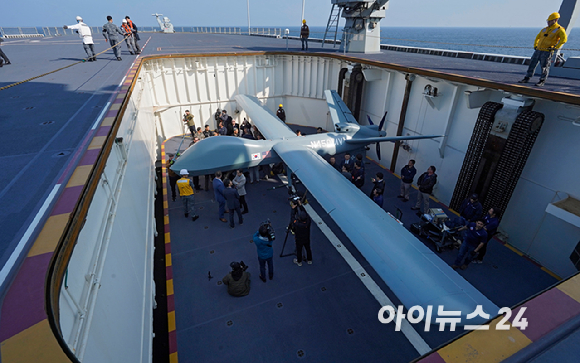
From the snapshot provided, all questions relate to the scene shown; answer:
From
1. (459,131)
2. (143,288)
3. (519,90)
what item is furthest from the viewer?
(459,131)

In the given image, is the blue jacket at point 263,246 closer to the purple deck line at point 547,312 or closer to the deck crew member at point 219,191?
the deck crew member at point 219,191

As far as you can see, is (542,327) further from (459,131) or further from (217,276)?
(459,131)

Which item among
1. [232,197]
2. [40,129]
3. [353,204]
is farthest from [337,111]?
[40,129]

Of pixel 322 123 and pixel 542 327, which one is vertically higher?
pixel 542 327

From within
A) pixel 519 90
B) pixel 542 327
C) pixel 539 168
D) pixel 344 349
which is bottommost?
pixel 344 349

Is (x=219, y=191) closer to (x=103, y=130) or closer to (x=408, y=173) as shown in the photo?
(x=103, y=130)

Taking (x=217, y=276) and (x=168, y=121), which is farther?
(x=168, y=121)

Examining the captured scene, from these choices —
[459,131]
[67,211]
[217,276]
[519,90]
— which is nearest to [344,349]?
[217,276]

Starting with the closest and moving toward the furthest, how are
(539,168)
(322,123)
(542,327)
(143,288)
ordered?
(542,327) < (143,288) < (539,168) < (322,123)
